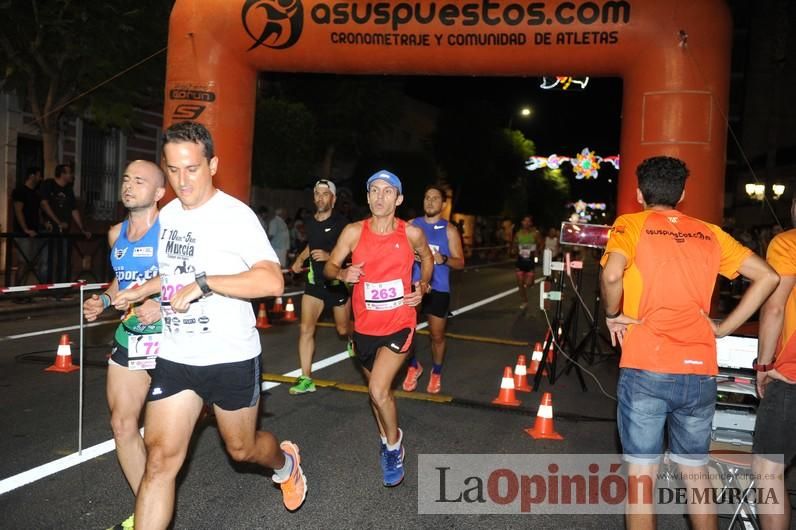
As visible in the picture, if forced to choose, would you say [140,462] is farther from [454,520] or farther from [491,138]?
[491,138]

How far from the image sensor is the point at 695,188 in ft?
26.5

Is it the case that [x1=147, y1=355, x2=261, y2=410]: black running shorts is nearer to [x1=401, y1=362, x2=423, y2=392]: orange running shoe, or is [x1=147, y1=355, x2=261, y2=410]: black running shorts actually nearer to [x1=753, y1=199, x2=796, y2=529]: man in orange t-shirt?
[x1=753, y1=199, x2=796, y2=529]: man in orange t-shirt

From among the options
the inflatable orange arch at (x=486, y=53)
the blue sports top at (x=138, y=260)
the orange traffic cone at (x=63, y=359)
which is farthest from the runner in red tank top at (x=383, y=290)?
the inflatable orange arch at (x=486, y=53)

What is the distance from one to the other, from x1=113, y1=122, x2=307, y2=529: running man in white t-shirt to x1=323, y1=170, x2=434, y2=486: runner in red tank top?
1.61 meters

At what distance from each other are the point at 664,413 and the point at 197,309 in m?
2.23

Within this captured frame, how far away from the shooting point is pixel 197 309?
325 cm

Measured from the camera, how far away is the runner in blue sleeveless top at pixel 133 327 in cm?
375

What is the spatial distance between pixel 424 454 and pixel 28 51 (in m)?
12.5

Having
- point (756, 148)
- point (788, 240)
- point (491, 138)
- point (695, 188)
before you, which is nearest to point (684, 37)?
point (695, 188)

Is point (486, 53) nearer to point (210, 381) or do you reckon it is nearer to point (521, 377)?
point (521, 377)

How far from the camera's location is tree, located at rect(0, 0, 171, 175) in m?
13.2

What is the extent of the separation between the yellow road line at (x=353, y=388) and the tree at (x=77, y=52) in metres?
8.02

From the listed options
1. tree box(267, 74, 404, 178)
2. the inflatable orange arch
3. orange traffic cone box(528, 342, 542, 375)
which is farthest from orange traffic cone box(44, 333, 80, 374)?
tree box(267, 74, 404, 178)

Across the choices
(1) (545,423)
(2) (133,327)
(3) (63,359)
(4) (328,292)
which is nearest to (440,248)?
(4) (328,292)
